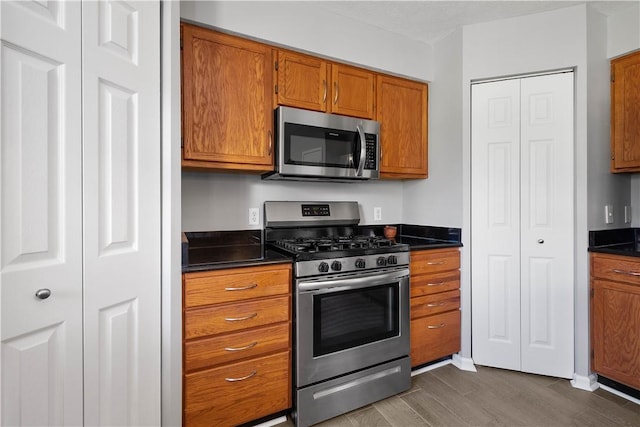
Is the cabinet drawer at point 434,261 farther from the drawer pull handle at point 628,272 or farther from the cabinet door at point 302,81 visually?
the cabinet door at point 302,81

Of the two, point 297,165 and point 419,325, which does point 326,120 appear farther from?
point 419,325

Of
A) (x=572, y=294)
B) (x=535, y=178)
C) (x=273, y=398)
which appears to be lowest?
(x=273, y=398)

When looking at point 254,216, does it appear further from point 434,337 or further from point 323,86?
point 434,337

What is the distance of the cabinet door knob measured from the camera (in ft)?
3.40

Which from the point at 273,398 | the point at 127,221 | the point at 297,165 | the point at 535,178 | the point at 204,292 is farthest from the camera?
the point at 535,178

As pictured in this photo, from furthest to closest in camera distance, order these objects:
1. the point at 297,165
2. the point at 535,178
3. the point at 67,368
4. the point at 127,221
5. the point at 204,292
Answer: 1. the point at 535,178
2. the point at 297,165
3. the point at 204,292
4. the point at 127,221
5. the point at 67,368

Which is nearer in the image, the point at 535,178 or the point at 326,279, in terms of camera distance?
the point at 326,279

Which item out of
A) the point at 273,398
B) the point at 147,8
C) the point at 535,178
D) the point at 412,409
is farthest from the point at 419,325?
the point at 147,8

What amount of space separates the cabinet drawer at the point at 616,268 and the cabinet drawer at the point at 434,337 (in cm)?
94

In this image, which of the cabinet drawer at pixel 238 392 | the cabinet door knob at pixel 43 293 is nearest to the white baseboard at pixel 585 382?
the cabinet drawer at pixel 238 392

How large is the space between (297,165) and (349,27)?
42.6 inches

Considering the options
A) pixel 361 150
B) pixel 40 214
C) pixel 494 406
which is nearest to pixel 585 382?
pixel 494 406

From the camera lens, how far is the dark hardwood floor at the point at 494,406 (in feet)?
6.22

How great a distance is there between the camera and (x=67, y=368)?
3.75 feet
